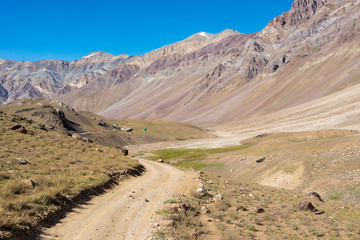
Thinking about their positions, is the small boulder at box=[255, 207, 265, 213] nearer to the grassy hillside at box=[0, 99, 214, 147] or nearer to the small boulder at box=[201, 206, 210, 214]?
the small boulder at box=[201, 206, 210, 214]

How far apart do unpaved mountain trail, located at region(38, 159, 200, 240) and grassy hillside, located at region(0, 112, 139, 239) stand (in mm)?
1062

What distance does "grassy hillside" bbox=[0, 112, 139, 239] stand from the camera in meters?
13.6

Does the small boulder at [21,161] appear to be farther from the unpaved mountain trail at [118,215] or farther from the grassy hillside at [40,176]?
the unpaved mountain trail at [118,215]

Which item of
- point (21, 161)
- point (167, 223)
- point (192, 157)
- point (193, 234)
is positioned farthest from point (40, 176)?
point (192, 157)

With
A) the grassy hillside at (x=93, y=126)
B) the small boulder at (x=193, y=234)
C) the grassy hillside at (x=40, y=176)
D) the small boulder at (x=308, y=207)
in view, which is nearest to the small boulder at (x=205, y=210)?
the small boulder at (x=193, y=234)

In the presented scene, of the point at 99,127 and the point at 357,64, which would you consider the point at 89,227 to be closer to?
the point at 99,127

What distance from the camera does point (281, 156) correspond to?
39.6m

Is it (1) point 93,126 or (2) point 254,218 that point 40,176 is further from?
(1) point 93,126

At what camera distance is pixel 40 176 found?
65.9 feet

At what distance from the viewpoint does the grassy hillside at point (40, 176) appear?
1357cm

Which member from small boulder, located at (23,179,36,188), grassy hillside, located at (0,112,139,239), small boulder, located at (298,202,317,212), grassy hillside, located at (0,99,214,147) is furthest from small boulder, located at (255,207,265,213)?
grassy hillside, located at (0,99,214,147)

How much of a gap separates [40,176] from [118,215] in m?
7.91

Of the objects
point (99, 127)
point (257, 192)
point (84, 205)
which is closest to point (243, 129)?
point (99, 127)

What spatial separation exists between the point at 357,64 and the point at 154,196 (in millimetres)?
189624
